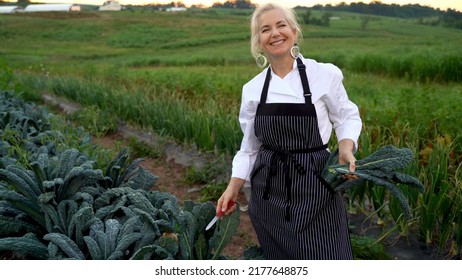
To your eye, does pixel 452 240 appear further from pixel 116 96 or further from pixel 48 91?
pixel 48 91

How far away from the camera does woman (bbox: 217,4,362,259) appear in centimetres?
190

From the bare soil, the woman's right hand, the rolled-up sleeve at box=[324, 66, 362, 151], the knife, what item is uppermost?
the rolled-up sleeve at box=[324, 66, 362, 151]

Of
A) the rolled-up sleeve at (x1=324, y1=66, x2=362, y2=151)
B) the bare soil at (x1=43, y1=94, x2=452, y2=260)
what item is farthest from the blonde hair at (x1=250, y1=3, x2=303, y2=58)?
the bare soil at (x1=43, y1=94, x2=452, y2=260)

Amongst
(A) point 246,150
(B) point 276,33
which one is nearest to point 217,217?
(A) point 246,150

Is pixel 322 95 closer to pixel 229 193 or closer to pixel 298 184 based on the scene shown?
pixel 298 184

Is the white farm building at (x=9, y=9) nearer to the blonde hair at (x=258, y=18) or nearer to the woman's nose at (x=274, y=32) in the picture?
the blonde hair at (x=258, y=18)

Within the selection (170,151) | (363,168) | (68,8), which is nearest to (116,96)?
(170,151)

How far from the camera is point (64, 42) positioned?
14906 millimetres

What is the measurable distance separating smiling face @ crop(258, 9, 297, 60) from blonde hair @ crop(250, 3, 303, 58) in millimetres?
13

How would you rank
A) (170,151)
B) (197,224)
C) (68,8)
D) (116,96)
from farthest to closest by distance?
(68,8) → (116,96) → (170,151) → (197,224)

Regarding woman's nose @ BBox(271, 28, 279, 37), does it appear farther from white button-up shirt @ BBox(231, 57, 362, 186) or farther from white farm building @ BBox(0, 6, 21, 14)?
white farm building @ BBox(0, 6, 21, 14)

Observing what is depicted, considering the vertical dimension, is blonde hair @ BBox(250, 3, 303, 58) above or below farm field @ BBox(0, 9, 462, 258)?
above

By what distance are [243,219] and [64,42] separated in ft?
42.3

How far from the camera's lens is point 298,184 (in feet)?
6.43
